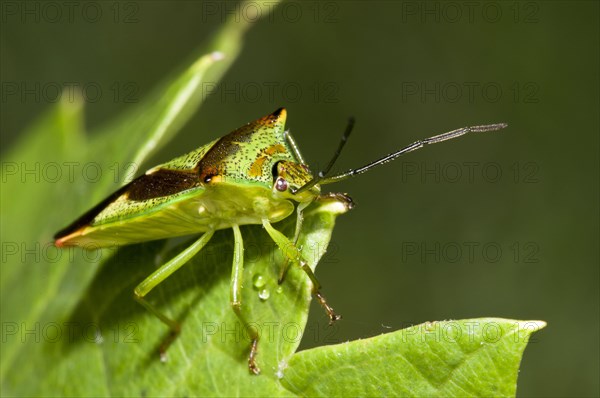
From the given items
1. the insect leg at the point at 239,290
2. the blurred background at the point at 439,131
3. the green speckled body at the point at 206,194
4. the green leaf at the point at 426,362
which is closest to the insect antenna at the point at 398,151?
the green speckled body at the point at 206,194

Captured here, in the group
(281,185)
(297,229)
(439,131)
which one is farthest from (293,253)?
(439,131)

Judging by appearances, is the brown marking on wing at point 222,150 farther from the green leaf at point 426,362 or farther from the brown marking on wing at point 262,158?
the green leaf at point 426,362

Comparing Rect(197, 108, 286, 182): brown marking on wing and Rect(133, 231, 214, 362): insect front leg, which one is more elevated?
Rect(197, 108, 286, 182): brown marking on wing

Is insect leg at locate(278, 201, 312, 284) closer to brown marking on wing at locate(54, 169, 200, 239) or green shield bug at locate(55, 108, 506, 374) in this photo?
green shield bug at locate(55, 108, 506, 374)

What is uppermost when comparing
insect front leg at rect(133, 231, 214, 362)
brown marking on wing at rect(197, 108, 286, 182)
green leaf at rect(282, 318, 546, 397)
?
brown marking on wing at rect(197, 108, 286, 182)

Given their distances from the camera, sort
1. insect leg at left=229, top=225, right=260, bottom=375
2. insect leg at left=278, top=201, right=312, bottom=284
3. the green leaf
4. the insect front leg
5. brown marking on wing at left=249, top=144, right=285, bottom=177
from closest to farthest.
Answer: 1. the green leaf
2. insect leg at left=229, top=225, right=260, bottom=375
3. insect leg at left=278, top=201, right=312, bottom=284
4. the insect front leg
5. brown marking on wing at left=249, top=144, right=285, bottom=177

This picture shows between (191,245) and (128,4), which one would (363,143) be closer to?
(128,4)

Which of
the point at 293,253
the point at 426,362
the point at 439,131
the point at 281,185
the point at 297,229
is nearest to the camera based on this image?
the point at 426,362

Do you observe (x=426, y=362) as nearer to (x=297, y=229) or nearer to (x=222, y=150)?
(x=297, y=229)

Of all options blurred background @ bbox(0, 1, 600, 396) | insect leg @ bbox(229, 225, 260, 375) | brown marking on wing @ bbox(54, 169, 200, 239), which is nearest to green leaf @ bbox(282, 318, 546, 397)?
insect leg @ bbox(229, 225, 260, 375)
